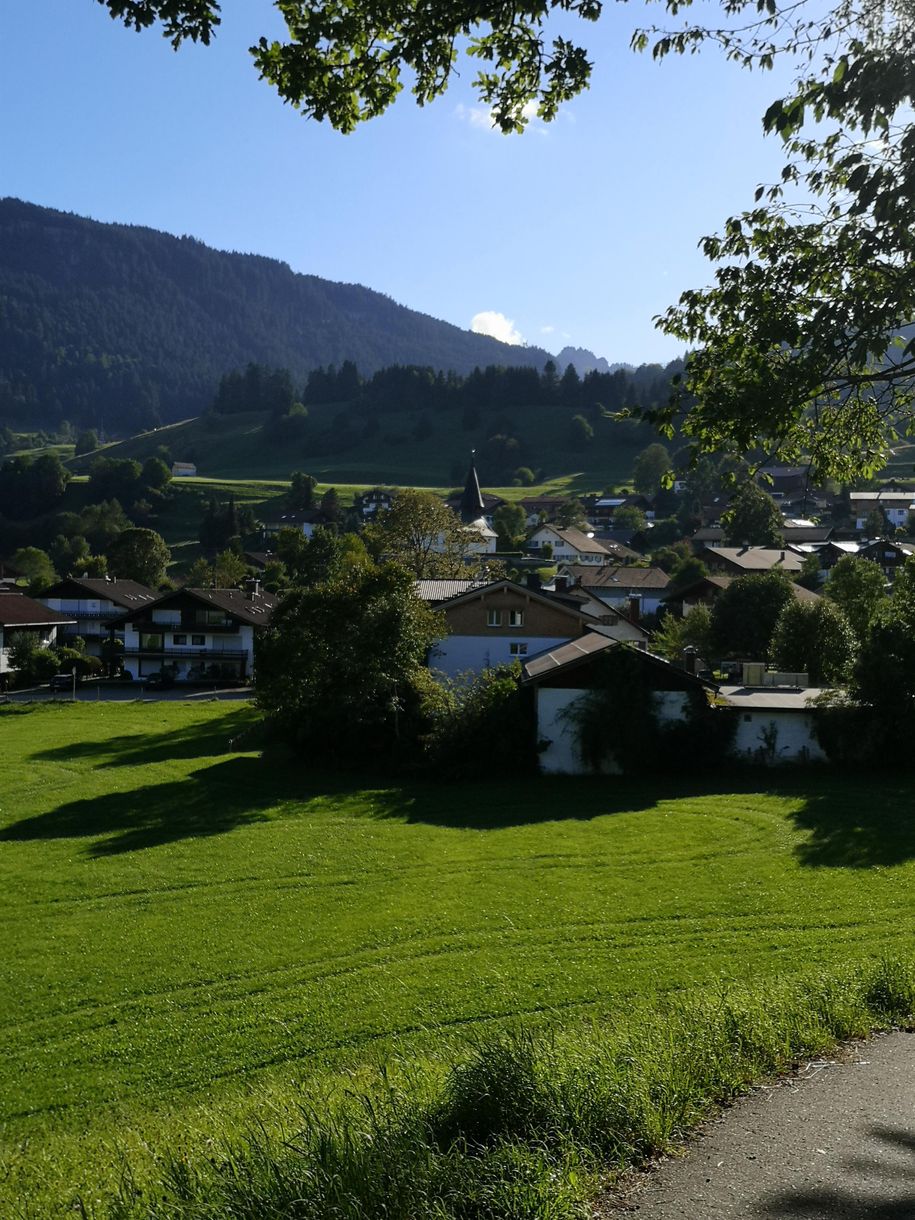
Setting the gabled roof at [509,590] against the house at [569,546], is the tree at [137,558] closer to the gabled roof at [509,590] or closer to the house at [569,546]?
the house at [569,546]

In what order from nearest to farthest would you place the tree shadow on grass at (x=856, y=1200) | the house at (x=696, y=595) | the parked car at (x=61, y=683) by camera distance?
the tree shadow on grass at (x=856, y=1200) < the parked car at (x=61, y=683) < the house at (x=696, y=595)

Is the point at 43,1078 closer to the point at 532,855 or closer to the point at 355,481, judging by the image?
the point at 532,855

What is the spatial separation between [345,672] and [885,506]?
105 metres

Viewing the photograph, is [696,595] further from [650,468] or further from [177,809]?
[650,468]

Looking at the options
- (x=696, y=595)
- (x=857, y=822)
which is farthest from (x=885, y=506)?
(x=857, y=822)

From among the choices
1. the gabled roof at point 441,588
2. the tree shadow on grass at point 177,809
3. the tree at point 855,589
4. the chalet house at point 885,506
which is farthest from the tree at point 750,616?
the chalet house at point 885,506

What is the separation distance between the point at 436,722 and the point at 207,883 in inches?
597

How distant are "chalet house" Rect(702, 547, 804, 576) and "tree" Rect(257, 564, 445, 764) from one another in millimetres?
49628

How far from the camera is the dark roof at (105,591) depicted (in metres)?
78.2

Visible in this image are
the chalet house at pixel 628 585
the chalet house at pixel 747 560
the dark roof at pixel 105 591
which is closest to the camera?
the dark roof at pixel 105 591

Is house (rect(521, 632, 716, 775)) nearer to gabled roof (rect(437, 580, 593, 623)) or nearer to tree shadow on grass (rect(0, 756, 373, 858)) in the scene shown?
tree shadow on grass (rect(0, 756, 373, 858))

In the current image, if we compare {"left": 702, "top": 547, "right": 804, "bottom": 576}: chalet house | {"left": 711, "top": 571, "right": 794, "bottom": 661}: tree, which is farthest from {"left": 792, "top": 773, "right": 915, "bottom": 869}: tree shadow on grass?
{"left": 702, "top": 547, "right": 804, "bottom": 576}: chalet house

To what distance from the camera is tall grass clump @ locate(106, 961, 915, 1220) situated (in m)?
5.62

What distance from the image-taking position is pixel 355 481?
607ft
